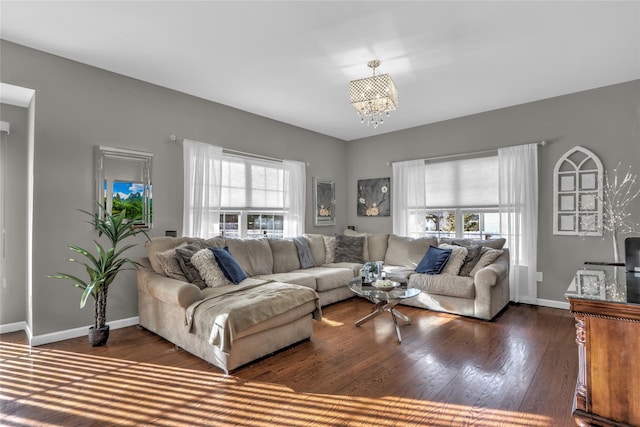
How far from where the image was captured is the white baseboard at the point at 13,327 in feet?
11.1

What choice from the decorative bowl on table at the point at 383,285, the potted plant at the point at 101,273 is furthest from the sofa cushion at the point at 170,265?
the decorative bowl on table at the point at 383,285

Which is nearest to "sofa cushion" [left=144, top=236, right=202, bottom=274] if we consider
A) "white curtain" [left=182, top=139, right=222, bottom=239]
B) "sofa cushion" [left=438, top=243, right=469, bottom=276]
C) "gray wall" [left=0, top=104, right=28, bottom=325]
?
"white curtain" [left=182, top=139, right=222, bottom=239]

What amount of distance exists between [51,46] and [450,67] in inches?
152

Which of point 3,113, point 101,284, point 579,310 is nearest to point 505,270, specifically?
point 579,310

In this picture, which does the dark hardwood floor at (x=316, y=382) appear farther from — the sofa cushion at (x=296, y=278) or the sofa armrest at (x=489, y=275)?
the sofa cushion at (x=296, y=278)

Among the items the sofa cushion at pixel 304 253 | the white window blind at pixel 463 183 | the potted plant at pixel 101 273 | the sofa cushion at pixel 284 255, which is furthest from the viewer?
the white window blind at pixel 463 183

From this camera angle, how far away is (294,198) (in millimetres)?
5379

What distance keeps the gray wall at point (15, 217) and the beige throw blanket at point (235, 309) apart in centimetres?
223

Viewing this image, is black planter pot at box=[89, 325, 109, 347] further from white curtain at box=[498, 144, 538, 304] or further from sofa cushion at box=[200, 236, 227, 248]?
white curtain at box=[498, 144, 538, 304]

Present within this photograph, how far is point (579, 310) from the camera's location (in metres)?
1.87

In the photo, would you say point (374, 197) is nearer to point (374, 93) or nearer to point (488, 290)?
point (488, 290)

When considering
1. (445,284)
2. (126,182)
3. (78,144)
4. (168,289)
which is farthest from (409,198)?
(78,144)

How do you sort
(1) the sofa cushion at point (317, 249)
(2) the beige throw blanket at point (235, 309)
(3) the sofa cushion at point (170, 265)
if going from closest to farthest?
(2) the beige throw blanket at point (235, 309) < (3) the sofa cushion at point (170, 265) < (1) the sofa cushion at point (317, 249)

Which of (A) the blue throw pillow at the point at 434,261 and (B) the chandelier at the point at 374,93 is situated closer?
(B) the chandelier at the point at 374,93
